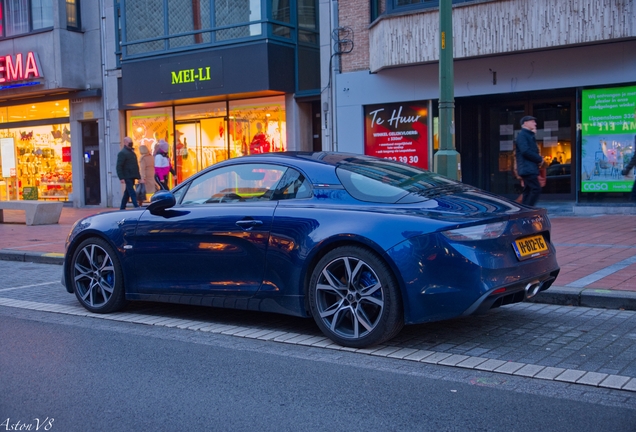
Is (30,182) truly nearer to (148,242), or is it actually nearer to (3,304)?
(3,304)

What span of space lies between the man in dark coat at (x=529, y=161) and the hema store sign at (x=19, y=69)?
611 inches

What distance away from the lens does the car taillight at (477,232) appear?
4.80 m

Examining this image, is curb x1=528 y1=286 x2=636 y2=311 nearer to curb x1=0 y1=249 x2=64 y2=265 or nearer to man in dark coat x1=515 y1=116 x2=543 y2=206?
man in dark coat x1=515 y1=116 x2=543 y2=206

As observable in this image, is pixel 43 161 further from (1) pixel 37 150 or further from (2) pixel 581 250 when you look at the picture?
(2) pixel 581 250

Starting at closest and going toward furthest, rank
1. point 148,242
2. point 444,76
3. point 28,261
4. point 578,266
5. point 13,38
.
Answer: point 148,242 < point 578,266 < point 444,76 < point 28,261 < point 13,38

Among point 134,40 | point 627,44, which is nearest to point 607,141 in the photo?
point 627,44

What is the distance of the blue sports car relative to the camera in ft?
15.9

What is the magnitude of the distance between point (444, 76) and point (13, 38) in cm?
1685

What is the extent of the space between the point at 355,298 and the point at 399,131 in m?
11.5

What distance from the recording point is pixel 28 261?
11.0 meters

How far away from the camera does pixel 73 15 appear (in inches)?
838

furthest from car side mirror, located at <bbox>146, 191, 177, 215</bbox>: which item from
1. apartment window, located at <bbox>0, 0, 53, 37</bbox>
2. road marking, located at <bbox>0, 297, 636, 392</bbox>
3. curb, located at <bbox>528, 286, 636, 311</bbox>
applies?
apartment window, located at <bbox>0, 0, 53, 37</bbox>

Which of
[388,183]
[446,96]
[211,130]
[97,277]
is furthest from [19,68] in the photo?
[388,183]

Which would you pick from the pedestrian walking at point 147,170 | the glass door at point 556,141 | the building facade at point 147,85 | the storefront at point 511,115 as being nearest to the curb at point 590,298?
the storefront at point 511,115
